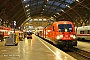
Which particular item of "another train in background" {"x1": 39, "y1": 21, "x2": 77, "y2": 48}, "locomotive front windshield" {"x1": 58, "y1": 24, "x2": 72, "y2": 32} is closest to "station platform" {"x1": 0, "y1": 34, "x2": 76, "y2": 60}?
"another train in background" {"x1": 39, "y1": 21, "x2": 77, "y2": 48}

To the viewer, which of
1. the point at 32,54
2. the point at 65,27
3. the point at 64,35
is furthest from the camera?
the point at 65,27

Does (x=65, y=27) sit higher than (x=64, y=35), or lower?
higher

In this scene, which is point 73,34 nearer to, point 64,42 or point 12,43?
point 64,42

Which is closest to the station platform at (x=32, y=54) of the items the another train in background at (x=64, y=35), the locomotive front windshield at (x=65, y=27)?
the another train in background at (x=64, y=35)

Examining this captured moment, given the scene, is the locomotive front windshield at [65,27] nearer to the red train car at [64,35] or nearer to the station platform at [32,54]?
the red train car at [64,35]

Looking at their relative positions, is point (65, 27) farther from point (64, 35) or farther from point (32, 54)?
point (32, 54)

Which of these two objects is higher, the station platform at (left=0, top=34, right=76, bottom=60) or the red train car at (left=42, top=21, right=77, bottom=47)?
the red train car at (left=42, top=21, right=77, bottom=47)

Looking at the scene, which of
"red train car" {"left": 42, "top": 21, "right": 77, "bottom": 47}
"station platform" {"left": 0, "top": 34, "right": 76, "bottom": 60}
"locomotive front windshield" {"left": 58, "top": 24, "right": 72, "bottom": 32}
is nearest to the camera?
"station platform" {"left": 0, "top": 34, "right": 76, "bottom": 60}

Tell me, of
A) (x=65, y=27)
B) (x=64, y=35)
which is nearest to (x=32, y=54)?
(x=64, y=35)

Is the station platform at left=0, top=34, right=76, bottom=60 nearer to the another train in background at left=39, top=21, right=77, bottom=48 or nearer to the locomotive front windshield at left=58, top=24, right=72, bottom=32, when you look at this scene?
the another train in background at left=39, top=21, right=77, bottom=48

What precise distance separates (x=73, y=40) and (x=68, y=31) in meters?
1.39

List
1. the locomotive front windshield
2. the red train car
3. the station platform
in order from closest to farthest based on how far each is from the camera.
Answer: the station platform → the red train car → the locomotive front windshield

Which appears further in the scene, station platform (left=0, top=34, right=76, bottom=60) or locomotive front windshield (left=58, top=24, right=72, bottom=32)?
locomotive front windshield (left=58, top=24, right=72, bottom=32)

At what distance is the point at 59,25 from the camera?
2789cm
